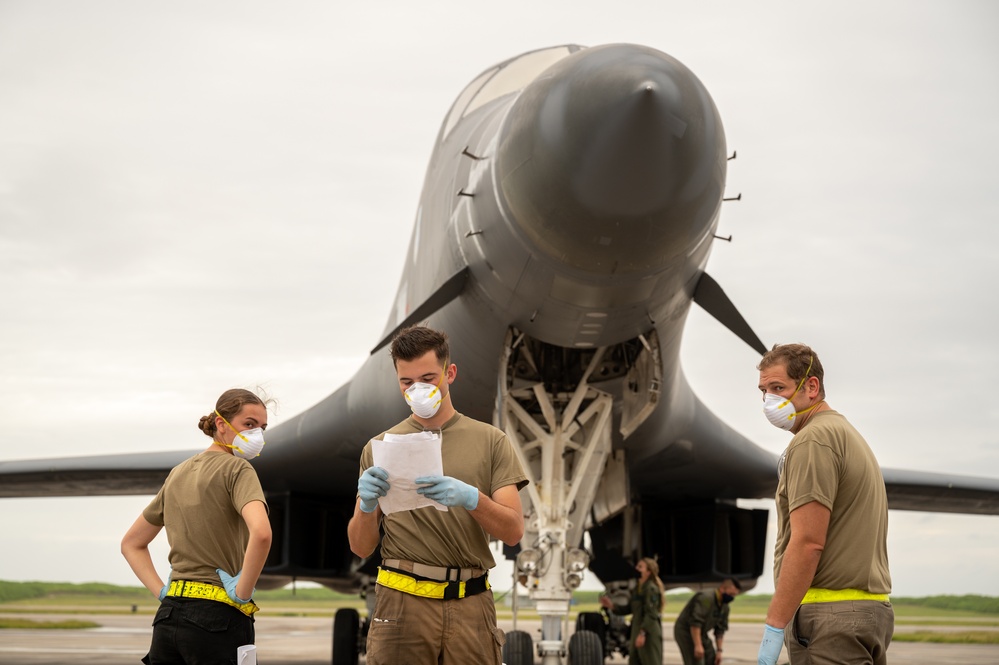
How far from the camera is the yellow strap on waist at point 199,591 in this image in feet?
12.0

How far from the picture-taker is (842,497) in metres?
3.31

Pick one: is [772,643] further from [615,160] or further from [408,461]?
[615,160]

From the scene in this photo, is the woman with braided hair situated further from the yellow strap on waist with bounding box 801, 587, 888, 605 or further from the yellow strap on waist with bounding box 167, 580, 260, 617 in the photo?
the yellow strap on waist with bounding box 801, 587, 888, 605

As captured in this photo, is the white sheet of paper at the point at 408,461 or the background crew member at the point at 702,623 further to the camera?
the background crew member at the point at 702,623

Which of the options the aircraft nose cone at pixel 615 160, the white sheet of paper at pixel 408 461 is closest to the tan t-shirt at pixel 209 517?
the white sheet of paper at pixel 408 461

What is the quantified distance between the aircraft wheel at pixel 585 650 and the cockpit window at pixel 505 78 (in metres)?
3.94

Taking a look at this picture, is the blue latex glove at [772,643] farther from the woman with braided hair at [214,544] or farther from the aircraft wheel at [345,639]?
the aircraft wheel at [345,639]

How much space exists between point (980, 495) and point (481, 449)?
11.6 metres

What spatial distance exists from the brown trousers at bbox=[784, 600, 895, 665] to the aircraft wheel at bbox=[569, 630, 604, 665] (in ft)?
13.5

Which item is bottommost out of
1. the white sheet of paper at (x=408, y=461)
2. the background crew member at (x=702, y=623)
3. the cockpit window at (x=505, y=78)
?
the background crew member at (x=702, y=623)

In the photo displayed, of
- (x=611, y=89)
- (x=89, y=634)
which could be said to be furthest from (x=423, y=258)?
(x=89, y=634)

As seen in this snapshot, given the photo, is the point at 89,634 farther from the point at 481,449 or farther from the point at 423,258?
the point at 481,449

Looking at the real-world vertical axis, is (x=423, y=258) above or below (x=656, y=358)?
above

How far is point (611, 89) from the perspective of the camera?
4805 mm
